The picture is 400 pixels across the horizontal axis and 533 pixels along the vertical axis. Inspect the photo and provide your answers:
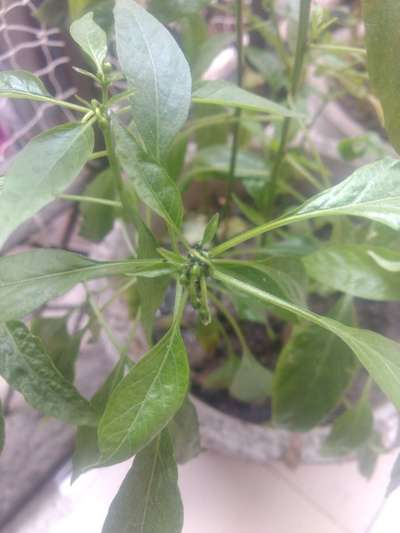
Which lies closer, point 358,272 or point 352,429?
point 358,272

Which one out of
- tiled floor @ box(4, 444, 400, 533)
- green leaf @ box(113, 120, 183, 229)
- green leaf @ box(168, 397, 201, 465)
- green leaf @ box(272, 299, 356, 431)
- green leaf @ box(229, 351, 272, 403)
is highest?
green leaf @ box(113, 120, 183, 229)

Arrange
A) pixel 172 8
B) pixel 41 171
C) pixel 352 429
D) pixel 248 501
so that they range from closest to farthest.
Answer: pixel 41 171 < pixel 172 8 < pixel 352 429 < pixel 248 501

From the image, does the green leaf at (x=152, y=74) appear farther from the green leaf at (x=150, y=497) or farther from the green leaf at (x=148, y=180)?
the green leaf at (x=150, y=497)

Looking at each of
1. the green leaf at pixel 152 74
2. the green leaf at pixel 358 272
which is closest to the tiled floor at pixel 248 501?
the green leaf at pixel 358 272

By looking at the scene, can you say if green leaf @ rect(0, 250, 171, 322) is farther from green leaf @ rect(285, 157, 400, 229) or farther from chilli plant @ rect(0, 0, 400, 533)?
green leaf @ rect(285, 157, 400, 229)

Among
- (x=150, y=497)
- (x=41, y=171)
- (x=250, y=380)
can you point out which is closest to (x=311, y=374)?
(x=250, y=380)

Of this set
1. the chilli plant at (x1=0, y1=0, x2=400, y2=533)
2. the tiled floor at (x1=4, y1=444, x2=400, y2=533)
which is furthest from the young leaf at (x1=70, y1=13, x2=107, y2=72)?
the tiled floor at (x1=4, y1=444, x2=400, y2=533)

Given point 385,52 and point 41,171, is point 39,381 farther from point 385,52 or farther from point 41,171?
point 385,52
